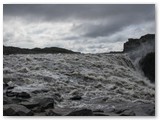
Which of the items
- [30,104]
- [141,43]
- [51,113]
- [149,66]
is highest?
[141,43]

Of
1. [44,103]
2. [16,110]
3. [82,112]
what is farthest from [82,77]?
[16,110]

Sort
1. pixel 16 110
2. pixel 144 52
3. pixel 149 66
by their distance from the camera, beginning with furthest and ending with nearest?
pixel 144 52, pixel 149 66, pixel 16 110

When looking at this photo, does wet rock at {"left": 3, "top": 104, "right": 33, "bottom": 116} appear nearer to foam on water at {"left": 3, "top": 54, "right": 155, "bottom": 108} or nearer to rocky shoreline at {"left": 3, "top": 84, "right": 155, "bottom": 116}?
rocky shoreline at {"left": 3, "top": 84, "right": 155, "bottom": 116}

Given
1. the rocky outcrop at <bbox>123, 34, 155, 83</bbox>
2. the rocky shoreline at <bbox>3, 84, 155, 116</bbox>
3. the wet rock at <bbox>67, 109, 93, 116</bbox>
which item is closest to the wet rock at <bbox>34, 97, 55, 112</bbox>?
the rocky shoreline at <bbox>3, 84, 155, 116</bbox>

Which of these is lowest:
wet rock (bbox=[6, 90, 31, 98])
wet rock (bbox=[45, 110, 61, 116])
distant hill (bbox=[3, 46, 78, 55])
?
wet rock (bbox=[45, 110, 61, 116])

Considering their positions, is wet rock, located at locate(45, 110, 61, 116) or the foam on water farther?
→ the foam on water

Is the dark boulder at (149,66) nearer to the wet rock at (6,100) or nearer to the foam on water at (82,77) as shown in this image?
the foam on water at (82,77)

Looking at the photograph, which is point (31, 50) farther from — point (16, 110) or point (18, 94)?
point (16, 110)

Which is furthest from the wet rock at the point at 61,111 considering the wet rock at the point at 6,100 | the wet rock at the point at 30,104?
the wet rock at the point at 6,100

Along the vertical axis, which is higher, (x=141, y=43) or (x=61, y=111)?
(x=141, y=43)
